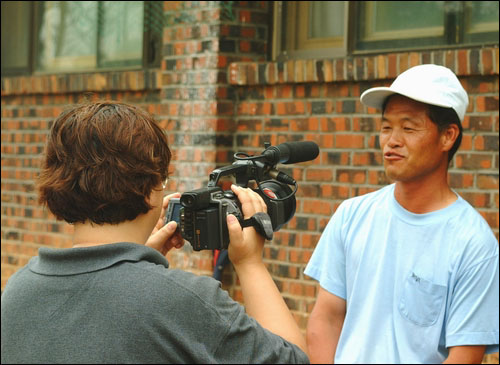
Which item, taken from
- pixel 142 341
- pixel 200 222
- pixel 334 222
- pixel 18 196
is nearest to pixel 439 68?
pixel 334 222

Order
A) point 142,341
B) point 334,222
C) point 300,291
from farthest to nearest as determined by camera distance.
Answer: point 300,291
point 334,222
point 142,341

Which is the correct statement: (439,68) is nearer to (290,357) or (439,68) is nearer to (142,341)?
(290,357)

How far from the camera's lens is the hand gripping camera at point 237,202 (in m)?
2.04

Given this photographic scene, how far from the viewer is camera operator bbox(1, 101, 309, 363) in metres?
1.74

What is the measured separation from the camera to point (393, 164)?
2930 mm

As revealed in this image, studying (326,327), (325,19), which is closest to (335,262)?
(326,327)

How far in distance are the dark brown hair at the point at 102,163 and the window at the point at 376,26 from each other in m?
3.03

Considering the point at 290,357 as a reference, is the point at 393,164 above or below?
above

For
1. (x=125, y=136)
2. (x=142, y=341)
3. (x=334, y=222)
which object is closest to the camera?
(x=142, y=341)

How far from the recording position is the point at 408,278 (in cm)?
276

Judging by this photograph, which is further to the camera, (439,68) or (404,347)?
(439,68)

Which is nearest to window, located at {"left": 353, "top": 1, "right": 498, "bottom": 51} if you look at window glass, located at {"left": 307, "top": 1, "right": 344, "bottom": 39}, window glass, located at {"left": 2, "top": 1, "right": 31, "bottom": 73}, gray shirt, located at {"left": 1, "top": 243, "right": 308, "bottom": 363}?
window glass, located at {"left": 307, "top": 1, "right": 344, "bottom": 39}

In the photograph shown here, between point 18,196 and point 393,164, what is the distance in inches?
178

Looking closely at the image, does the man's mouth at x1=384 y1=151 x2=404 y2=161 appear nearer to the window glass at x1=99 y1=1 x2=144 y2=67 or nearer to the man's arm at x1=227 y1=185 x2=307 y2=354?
the man's arm at x1=227 y1=185 x2=307 y2=354
